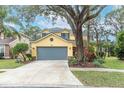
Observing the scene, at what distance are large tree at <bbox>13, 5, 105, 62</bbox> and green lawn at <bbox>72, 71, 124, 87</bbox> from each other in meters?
0.48

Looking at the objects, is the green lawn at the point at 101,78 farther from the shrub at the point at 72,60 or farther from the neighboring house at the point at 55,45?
the neighboring house at the point at 55,45

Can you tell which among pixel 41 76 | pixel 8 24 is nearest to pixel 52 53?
pixel 41 76

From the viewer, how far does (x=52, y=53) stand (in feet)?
35.7

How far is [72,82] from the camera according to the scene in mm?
10328

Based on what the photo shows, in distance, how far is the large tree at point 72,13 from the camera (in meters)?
10.5

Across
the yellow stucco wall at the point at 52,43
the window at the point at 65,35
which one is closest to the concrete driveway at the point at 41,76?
the yellow stucco wall at the point at 52,43

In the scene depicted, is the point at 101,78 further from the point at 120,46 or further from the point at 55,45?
the point at 55,45

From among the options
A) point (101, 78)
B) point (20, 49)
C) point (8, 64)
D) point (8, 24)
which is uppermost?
point (8, 24)

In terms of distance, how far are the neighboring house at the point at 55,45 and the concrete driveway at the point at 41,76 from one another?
0.18 metres

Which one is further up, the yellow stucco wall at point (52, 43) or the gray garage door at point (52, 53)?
the yellow stucco wall at point (52, 43)

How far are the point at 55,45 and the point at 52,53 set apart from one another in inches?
7.7

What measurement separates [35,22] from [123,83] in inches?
83.8
